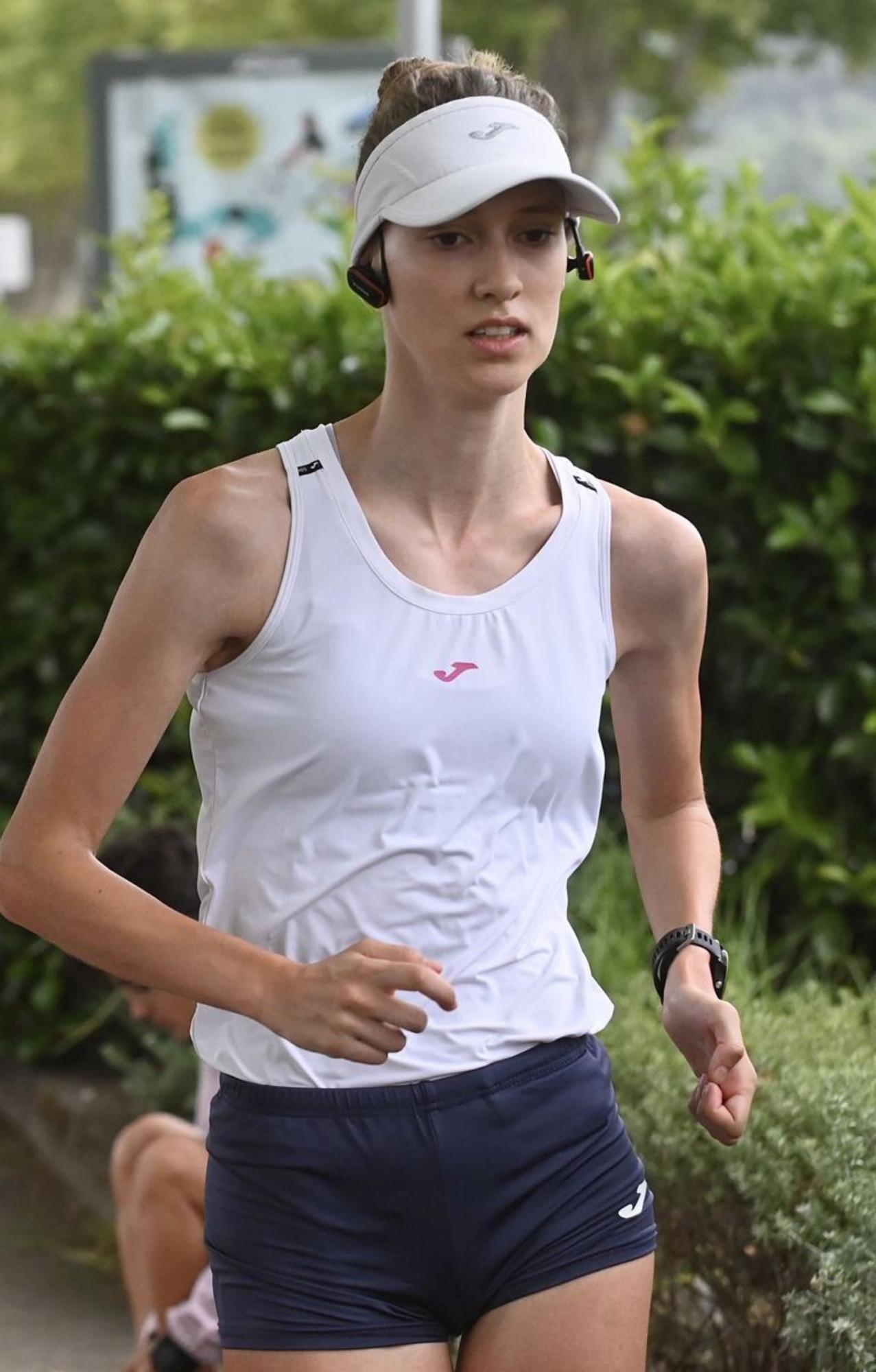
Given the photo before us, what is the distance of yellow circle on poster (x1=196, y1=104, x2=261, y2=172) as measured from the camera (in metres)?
12.6

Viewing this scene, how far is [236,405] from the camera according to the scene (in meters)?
6.44

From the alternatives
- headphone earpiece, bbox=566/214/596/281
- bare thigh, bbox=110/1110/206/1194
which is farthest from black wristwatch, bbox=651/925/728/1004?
bare thigh, bbox=110/1110/206/1194

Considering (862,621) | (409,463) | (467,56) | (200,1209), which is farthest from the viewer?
(862,621)

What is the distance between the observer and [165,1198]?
448cm

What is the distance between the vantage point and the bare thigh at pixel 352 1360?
92.4 inches

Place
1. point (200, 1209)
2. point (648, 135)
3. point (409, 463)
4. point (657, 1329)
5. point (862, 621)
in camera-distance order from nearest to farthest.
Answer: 1. point (409, 463)
2. point (657, 1329)
3. point (200, 1209)
4. point (862, 621)
5. point (648, 135)

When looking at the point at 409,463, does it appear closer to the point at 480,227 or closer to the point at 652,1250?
the point at 480,227

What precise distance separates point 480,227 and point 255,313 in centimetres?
444

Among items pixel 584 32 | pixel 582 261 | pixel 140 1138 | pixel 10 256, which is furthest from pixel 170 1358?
pixel 584 32

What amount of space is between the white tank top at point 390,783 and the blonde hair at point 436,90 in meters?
0.42

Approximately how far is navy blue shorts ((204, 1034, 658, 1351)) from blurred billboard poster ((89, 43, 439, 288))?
10.3 meters

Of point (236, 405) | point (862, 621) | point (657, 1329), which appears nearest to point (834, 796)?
point (862, 621)

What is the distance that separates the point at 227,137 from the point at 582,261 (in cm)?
1038

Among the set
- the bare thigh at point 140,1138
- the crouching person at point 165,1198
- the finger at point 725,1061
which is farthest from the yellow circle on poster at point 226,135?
the finger at point 725,1061
